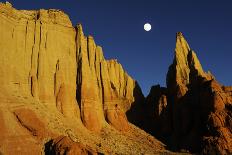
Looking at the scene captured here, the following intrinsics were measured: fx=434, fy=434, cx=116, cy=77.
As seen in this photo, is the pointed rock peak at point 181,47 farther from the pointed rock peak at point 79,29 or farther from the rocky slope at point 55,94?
the pointed rock peak at point 79,29

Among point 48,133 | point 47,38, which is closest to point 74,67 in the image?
point 47,38

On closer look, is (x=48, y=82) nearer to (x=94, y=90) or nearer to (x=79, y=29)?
(x=94, y=90)

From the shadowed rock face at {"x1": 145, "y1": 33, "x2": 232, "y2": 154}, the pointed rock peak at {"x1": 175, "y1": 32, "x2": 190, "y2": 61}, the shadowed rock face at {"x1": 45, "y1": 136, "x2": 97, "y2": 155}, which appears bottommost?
the shadowed rock face at {"x1": 45, "y1": 136, "x2": 97, "y2": 155}

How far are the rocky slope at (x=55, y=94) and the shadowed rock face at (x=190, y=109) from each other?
Result: 33.0 feet

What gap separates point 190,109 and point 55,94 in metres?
40.2

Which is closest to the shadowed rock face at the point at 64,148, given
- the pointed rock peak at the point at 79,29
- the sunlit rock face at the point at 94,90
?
the sunlit rock face at the point at 94,90

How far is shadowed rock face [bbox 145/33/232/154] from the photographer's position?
107125 mm

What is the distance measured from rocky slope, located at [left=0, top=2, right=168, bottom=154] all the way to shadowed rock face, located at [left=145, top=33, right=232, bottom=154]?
1005cm

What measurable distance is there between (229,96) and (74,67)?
1689 inches

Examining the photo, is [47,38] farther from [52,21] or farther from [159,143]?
[159,143]

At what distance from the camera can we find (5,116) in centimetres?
8125

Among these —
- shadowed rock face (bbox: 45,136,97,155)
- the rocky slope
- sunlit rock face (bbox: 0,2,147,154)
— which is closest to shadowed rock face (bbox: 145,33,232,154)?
the rocky slope

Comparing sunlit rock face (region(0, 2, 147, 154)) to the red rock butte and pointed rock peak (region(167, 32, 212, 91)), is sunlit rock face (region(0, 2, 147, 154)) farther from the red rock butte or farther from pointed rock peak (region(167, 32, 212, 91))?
pointed rock peak (region(167, 32, 212, 91))

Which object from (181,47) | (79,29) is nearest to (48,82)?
(79,29)
